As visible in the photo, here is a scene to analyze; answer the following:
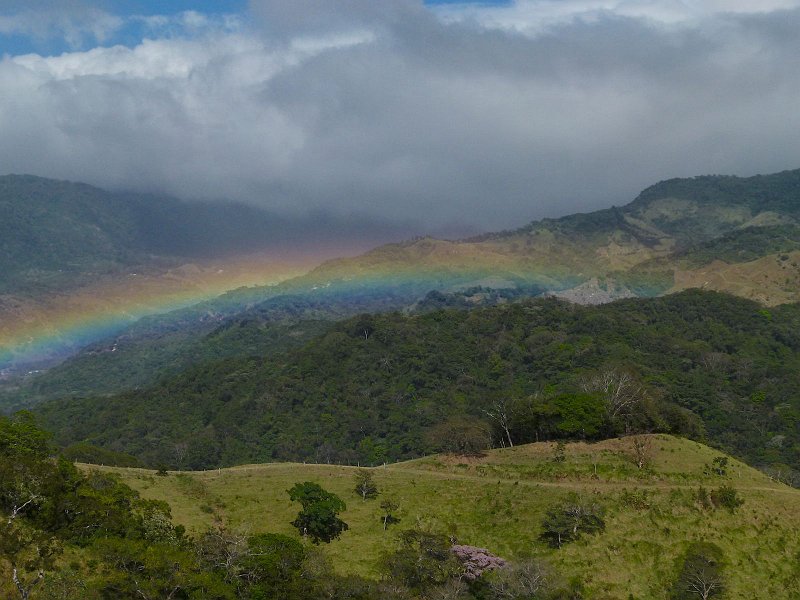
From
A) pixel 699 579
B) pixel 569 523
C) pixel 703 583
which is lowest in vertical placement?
pixel 703 583

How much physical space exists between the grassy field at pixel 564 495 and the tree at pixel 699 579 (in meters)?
1.31

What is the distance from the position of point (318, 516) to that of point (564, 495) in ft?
87.6

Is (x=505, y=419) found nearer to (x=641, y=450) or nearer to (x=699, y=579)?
(x=641, y=450)

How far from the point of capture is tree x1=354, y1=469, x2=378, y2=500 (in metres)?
80.9

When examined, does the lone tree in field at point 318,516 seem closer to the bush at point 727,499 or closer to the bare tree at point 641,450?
the bare tree at point 641,450

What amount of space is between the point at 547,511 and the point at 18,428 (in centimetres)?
5609

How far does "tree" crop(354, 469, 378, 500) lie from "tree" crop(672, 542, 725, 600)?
32.9 meters

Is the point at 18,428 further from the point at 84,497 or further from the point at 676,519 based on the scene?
the point at 676,519

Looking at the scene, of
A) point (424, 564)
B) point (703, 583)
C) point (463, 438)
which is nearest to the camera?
point (703, 583)

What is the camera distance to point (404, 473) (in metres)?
90.4

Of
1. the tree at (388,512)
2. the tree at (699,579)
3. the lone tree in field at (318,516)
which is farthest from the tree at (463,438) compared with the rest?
the tree at (699,579)

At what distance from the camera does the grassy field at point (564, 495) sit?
6706 cm

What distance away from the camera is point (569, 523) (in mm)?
70375

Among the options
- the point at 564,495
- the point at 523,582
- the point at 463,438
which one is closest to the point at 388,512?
the point at 564,495
